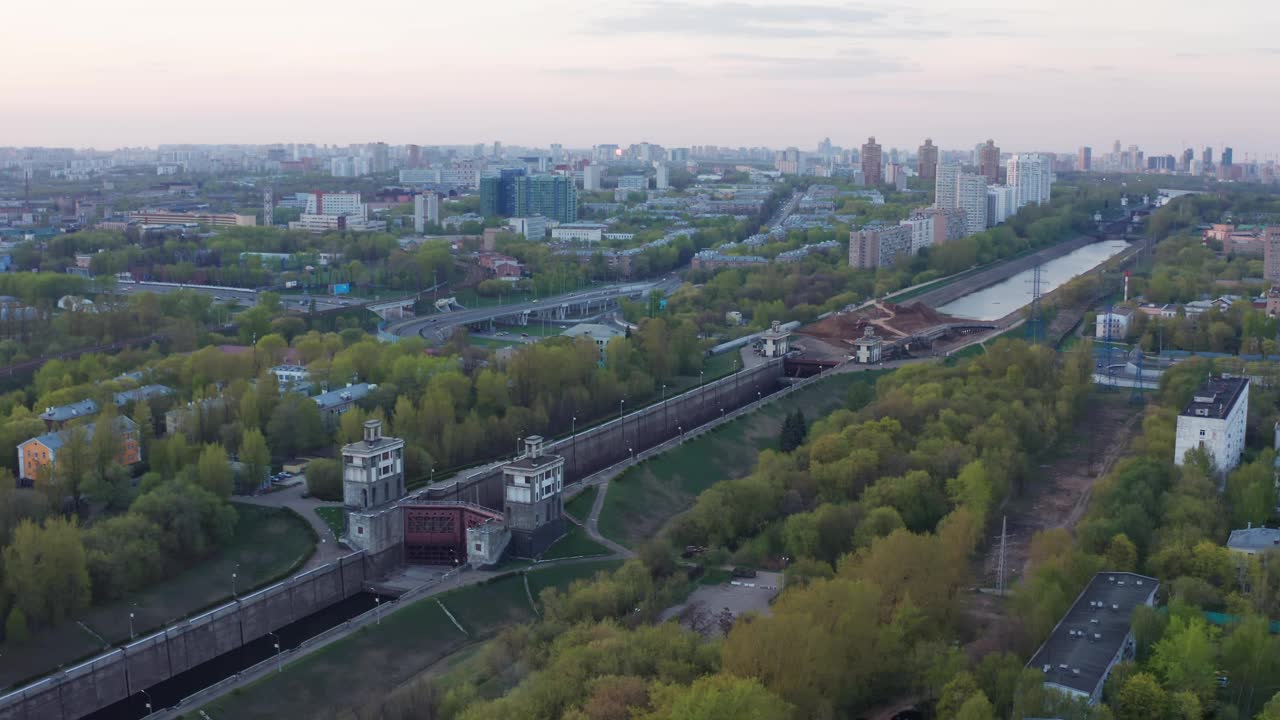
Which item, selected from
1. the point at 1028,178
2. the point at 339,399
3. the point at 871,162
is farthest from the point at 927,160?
the point at 339,399

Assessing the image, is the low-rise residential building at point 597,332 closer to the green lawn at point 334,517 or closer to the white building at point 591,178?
the green lawn at point 334,517

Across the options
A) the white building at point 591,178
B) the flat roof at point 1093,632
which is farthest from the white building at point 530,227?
the flat roof at point 1093,632

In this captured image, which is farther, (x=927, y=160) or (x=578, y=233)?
(x=927, y=160)

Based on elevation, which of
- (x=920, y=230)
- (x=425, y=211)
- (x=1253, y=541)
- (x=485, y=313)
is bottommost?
(x=1253, y=541)

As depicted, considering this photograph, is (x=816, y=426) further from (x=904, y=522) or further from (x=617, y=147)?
(x=617, y=147)

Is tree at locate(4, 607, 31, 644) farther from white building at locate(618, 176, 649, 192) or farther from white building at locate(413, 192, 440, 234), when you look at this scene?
white building at locate(618, 176, 649, 192)

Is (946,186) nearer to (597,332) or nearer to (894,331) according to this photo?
(894,331)

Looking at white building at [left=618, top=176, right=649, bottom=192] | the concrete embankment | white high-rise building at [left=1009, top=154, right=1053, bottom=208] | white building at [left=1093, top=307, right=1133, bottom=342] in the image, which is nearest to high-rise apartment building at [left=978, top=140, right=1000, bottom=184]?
white high-rise building at [left=1009, top=154, right=1053, bottom=208]
